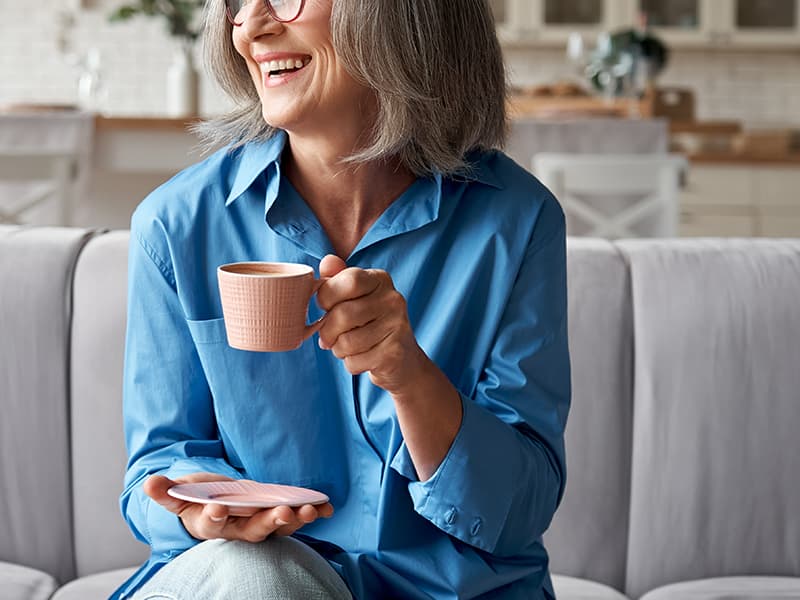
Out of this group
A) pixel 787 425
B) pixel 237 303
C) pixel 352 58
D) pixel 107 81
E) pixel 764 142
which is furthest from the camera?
pixel 107 81

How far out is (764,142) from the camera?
5.20m

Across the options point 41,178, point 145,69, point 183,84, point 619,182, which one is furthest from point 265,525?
point 145,69

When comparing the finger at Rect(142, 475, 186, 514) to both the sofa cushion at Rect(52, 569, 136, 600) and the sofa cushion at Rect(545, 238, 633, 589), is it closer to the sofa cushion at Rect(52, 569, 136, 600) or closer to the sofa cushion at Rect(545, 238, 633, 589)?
the sofa cushion at Rect(52, 569, 136, 600)

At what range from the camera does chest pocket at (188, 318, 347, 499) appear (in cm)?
118

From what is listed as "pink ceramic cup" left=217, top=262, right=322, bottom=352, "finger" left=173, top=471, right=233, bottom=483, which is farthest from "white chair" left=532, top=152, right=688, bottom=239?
"pink ceramic cup" left=217, top=262, right=322, bottom=352

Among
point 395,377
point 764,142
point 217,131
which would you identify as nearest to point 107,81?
point 764,142

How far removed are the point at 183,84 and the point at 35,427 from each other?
2.71m

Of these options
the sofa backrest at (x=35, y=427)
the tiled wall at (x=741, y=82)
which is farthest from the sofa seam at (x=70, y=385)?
the tiled wall at (x=741, y=82)

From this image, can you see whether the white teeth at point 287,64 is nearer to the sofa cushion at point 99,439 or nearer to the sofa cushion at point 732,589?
the sofa cushion at point 99,439

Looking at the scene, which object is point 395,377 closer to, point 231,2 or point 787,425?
point 231,2

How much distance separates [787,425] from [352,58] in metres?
0.86

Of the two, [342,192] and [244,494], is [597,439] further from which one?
[244,494]

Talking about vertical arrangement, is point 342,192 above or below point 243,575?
above

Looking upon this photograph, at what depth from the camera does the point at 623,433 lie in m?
1.61
